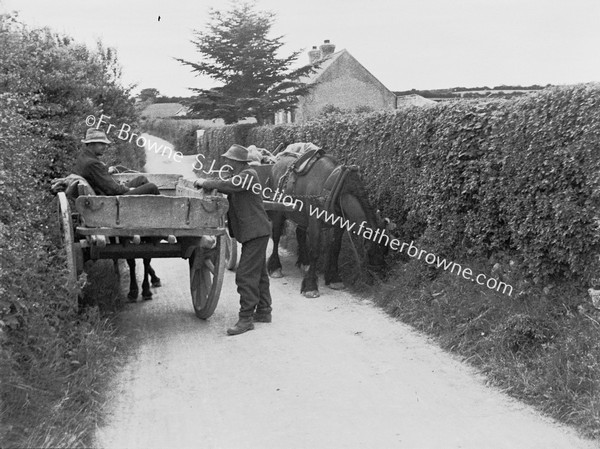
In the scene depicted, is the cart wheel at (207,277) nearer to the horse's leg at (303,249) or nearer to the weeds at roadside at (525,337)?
the weeds at roadside at (525,337)

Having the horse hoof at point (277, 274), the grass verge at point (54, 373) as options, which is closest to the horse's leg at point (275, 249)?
the horse hoof at point (277, 274)

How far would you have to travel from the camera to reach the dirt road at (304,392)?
14.7 ft

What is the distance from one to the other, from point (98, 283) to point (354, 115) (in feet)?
18.0

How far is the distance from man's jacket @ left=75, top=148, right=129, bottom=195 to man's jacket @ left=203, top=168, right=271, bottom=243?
988 mm

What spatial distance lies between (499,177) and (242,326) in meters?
3.13

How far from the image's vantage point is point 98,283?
8070 mm

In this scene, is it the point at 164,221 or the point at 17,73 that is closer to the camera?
the point at 164,221

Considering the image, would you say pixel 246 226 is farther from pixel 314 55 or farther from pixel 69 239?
pixel 314 55

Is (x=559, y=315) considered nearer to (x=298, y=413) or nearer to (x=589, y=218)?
(x=589, y=218)

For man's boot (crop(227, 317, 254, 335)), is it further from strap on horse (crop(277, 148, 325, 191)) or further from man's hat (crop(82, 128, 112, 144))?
strap on horse (crop(277, 148, 325, 191))

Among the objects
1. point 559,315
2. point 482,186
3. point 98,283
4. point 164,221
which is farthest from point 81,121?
point 559,315

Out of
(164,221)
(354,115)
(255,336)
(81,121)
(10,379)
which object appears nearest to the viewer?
(10,379)

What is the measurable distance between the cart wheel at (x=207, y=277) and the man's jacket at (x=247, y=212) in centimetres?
22

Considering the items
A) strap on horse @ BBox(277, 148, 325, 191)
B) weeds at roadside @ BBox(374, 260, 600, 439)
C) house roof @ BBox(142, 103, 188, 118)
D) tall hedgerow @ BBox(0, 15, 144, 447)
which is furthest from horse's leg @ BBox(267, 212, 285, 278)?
house roof @ BBox(142, 103, 188, 118)
